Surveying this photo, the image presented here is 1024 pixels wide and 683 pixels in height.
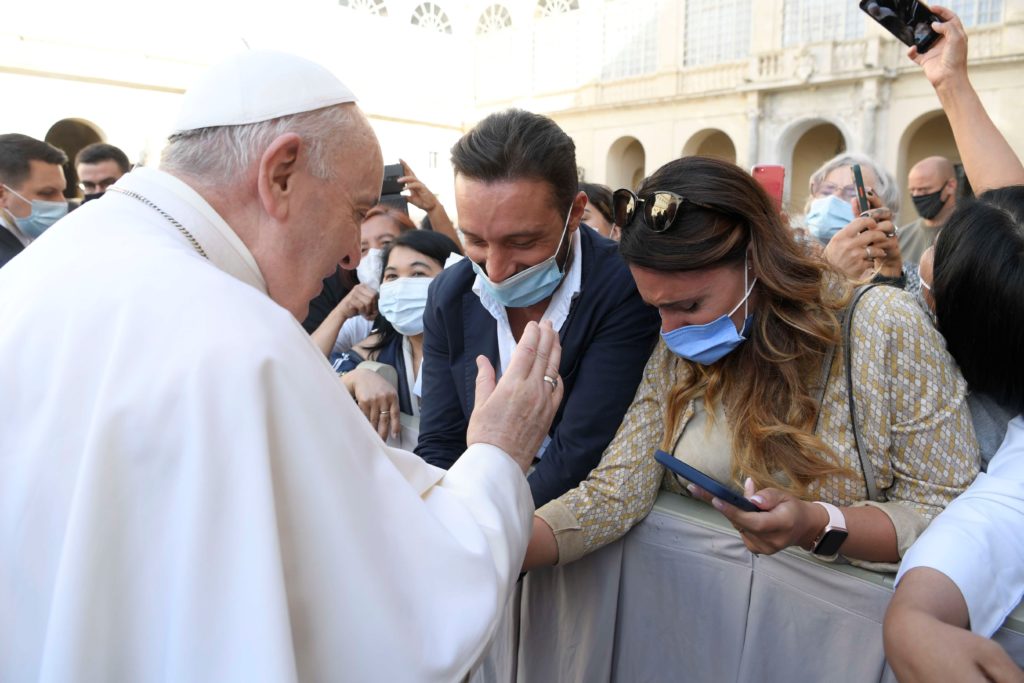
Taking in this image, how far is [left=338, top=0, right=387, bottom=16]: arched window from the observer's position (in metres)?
28.7

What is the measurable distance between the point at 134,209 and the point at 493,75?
32.7m

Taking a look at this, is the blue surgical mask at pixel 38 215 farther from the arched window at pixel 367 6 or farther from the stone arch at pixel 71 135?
the arched window at pixel 367 6

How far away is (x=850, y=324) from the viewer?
1.79 m

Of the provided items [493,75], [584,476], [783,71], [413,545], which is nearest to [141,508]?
[413,545]

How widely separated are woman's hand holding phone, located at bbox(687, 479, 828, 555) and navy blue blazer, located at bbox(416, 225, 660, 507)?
57 cm

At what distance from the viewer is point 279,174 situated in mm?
1426

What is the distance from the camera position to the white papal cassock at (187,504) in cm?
108

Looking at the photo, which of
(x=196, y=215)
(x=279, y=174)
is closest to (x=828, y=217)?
(x=279, y=174)

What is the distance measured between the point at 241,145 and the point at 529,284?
108cm

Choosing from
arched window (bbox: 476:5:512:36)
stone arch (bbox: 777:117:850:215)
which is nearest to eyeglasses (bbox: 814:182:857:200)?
stone arch (bbox: 777:117:850:215)

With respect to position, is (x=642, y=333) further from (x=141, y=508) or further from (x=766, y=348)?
(x=141, y=508)

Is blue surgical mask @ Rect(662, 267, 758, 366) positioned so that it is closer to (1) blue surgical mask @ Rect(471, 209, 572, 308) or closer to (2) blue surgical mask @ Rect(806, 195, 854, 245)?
(1) blue surgical mask @ Rect(471, 209, 572, 308)

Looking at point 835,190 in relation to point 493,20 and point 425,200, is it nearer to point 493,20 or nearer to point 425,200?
point 425,200

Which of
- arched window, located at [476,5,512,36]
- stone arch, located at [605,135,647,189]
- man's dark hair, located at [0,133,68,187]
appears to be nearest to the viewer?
man's dark hair, located at [0,133,68,187]
